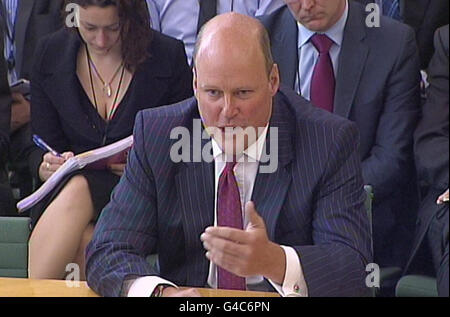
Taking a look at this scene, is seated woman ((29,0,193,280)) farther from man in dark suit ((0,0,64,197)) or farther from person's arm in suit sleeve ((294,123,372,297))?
person's arm in suit sleeve ((294,123,372,297))

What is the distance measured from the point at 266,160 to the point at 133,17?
2.62ft

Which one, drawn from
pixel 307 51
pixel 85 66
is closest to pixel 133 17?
pixel 85 66

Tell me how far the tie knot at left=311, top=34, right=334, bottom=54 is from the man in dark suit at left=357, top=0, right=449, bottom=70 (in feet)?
0.74

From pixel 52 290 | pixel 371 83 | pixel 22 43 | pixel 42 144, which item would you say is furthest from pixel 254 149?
pixel 22 43

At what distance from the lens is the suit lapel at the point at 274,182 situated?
6.61ft

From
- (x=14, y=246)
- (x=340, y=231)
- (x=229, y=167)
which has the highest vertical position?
(x=229, y=167)

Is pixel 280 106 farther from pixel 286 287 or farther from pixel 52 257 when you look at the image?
pixel 52 257

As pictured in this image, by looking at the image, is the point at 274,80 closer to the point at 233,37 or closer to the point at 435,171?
the point at 233,37

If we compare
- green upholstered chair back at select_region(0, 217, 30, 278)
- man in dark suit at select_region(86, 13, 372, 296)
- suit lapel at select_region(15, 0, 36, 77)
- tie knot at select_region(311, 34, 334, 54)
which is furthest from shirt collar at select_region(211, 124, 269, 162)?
suit lapel at select_region(15, 0, 36, 77)

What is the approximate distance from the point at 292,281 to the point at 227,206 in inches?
9.9

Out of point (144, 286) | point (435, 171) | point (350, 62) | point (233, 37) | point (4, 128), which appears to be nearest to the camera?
point (144, 286)

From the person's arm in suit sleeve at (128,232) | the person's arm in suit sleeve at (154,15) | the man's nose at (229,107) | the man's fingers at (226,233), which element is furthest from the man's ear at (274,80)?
the person's arm in suit sleeve at (154,15)

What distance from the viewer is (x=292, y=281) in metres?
1.86

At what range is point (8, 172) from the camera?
280cm
